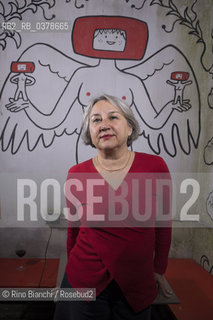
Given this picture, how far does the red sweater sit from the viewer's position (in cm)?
103

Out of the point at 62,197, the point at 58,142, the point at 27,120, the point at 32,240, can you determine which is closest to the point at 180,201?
the point at 62,197

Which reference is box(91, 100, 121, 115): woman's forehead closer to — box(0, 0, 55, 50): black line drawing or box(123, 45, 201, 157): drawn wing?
box(123, 45, 201, 157): drawn wing

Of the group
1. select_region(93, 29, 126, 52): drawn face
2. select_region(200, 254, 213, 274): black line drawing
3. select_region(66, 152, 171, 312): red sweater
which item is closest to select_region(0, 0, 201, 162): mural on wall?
select_region(93, 29, 126, 52): drawn face

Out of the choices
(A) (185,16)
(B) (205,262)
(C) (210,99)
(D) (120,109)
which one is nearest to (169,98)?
(C) (210,99)

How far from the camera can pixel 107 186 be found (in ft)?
3.51

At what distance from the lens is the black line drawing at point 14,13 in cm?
226

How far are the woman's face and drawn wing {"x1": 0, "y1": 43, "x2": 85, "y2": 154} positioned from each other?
4.14 feet

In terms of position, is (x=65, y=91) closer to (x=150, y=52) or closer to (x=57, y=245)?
(x=150, y=52)

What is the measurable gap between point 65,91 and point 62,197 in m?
1.03

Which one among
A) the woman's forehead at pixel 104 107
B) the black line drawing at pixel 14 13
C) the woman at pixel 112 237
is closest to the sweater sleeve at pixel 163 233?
the woman at pixel 112 237

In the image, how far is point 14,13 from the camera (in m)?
2.27

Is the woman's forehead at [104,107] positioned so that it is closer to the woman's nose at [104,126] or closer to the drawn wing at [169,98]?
the woman's nose at [104,126]

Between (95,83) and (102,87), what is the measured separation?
0.25 ft

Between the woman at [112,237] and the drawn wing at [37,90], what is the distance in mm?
A: 1288
